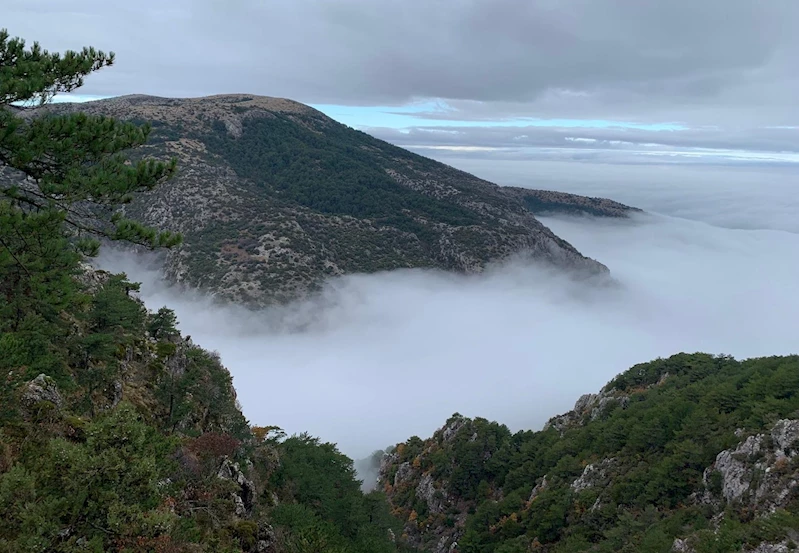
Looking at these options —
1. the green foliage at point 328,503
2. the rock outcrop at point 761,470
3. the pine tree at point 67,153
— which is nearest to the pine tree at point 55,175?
the pine tree at point 67,153

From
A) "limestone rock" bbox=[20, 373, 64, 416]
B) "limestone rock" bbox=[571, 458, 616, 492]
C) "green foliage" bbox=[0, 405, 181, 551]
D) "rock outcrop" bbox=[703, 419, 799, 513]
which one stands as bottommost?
"limestone rock" bbox=[571, 458, 616, 492]

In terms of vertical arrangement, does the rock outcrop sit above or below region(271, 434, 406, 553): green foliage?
above

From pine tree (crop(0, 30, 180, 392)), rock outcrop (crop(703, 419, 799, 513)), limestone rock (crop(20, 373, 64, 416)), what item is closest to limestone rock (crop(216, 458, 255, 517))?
limestone rock (crop(20, 373, 64, 416))

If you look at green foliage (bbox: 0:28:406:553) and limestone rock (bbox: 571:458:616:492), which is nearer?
green foliage (bbox: 0:28:406:553)

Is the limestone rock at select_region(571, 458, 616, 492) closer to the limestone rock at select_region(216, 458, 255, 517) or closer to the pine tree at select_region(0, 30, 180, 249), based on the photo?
the limestone rock at select_region(216, 458, 255, 517)

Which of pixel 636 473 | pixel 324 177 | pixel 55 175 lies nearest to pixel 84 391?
pixel 55 175

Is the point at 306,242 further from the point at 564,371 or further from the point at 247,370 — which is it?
the point at 564,371
